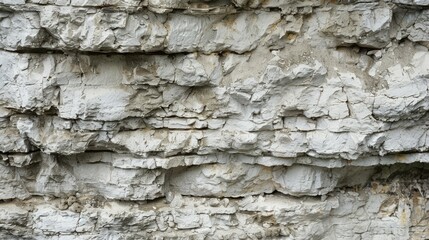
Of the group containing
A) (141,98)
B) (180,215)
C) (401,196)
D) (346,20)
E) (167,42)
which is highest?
(346,20)

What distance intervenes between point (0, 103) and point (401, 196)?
11.4 feet

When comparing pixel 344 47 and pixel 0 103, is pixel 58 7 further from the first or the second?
pixel 344 47

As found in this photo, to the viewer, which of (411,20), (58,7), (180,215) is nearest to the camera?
(58,7)

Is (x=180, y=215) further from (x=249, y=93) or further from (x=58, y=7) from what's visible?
(x=58, y=7)

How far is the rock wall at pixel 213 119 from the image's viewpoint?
4.54 metres

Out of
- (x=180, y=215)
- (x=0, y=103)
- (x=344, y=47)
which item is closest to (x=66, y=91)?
(x=0, y=103)

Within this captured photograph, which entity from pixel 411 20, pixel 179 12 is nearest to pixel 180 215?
pixel 179 12

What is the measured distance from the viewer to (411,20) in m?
4.66

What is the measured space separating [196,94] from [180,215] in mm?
1057

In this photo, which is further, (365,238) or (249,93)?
(365,238)

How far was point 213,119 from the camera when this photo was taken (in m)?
4.85

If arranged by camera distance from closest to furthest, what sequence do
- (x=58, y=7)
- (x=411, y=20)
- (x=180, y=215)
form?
1. (x=58, y=7)
2. (x=411, y=20)
3. (x=180, y=215)

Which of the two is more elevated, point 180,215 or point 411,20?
point 411,20

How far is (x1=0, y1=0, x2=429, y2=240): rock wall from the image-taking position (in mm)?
4543
